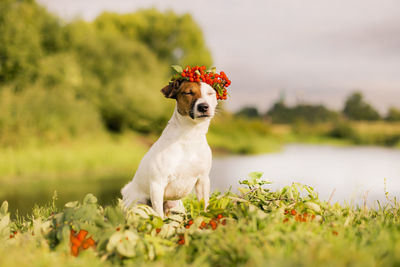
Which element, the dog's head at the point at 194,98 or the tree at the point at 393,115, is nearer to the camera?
the dog's head at the point at 194,98

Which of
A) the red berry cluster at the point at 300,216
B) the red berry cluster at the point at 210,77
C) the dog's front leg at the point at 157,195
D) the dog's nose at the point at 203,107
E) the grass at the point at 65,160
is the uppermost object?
the red berry cluster at the point at 210,77

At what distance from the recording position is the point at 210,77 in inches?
140

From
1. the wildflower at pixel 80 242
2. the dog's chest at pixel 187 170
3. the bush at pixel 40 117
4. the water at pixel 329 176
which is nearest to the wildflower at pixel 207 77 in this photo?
the dog's chest at pixel 187 170

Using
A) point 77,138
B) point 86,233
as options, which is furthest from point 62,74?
point 86,233

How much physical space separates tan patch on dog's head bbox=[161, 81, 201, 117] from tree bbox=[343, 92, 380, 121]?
35638 millimetres

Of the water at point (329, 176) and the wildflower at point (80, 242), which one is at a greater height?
the wildflower at point (80, 242)

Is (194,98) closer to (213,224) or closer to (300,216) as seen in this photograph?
(213,224)

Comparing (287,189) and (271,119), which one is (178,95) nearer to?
(287,189)

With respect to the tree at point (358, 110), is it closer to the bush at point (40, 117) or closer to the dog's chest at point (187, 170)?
the bush at point (40, 117)

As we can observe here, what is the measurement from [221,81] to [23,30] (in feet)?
52.2

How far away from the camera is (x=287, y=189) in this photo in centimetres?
409

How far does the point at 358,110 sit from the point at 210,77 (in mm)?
36587

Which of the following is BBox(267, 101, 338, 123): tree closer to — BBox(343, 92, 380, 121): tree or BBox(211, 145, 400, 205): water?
BBox(343, 92, 380, 121): tree

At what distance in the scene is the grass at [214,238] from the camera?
7.89 feet
